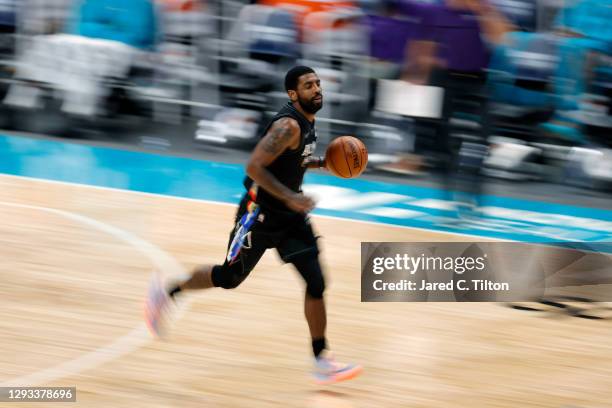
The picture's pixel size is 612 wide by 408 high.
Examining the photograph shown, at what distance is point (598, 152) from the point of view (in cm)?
1240

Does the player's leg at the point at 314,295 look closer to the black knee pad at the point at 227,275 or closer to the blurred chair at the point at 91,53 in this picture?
the black knee pad at the point at 227,275

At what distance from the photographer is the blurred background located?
38.3 ft

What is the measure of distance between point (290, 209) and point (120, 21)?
7518 mm

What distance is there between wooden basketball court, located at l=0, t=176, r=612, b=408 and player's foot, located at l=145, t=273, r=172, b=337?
0.37 feet

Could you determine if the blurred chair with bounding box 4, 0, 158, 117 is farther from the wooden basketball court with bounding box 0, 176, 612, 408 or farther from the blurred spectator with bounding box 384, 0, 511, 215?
the wooden basketball court with bounding box 0, 176, 612, 408

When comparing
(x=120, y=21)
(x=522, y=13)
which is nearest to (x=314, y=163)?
(x=522, y=13)

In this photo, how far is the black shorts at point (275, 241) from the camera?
271 inches

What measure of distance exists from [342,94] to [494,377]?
637cm

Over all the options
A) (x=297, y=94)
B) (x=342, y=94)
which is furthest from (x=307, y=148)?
(x=342, y=94)

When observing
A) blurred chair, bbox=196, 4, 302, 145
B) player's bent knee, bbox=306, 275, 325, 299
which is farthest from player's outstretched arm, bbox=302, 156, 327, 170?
blurred chair, bbox=196, 4, 302, 145

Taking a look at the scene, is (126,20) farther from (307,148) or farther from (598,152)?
(307,148)

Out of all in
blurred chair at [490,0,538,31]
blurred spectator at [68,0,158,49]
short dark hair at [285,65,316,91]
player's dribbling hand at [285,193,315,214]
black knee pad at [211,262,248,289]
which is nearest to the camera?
player's dribbling hand at [285,193,315,214]

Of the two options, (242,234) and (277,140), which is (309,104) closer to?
(277,140)

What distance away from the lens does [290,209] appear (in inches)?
272
